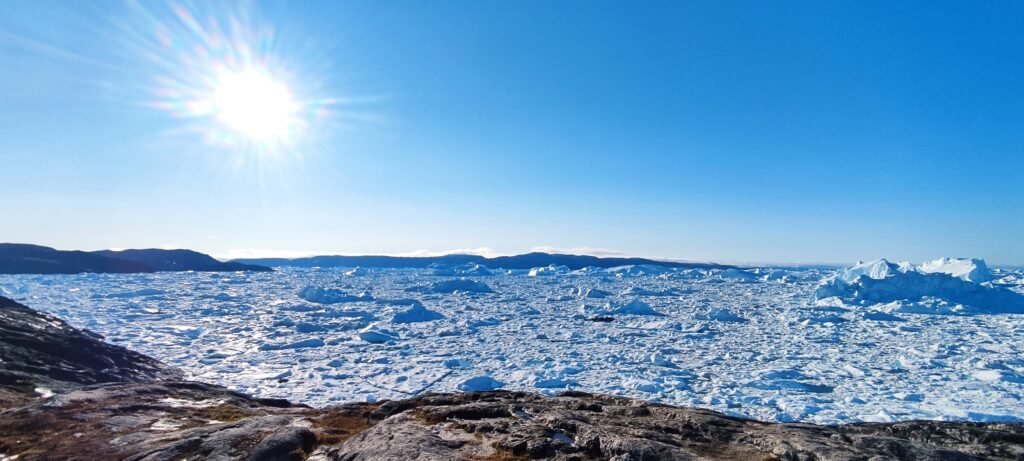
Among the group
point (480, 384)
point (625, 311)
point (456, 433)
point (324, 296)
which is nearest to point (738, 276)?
point (625, 311)

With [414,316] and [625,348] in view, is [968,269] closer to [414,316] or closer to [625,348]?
[625,348]

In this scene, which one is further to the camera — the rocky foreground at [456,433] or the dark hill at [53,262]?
the dark hill at [53,262]

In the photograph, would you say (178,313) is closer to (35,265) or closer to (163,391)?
(163,391)

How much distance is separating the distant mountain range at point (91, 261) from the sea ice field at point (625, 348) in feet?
138

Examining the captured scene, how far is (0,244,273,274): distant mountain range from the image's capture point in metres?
69.3

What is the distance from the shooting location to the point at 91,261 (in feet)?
249

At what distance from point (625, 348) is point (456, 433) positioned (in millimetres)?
17070

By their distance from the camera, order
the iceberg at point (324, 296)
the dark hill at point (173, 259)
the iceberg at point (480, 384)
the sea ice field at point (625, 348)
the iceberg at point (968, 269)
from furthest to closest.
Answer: the dark hill at point (173, 259) < the iceberg at point (968, 269) < the iceberg at point (324, 296) < the iceberg at point (480, 384) < the sea ice field at point (625, 348)

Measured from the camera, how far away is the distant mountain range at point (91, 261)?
227 ft

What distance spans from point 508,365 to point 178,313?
21.6m

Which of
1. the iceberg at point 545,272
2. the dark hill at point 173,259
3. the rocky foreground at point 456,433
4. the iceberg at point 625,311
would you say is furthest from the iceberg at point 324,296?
the dark hill at point 173,259

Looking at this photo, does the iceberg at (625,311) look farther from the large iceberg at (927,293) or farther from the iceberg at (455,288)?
the iceberg at (455,288)

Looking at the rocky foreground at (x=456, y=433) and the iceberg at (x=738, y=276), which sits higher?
the iceberg at (x=738, y=276)

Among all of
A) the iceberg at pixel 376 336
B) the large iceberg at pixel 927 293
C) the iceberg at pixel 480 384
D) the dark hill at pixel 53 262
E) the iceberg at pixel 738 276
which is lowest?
the iceberg at pixel 480 384
